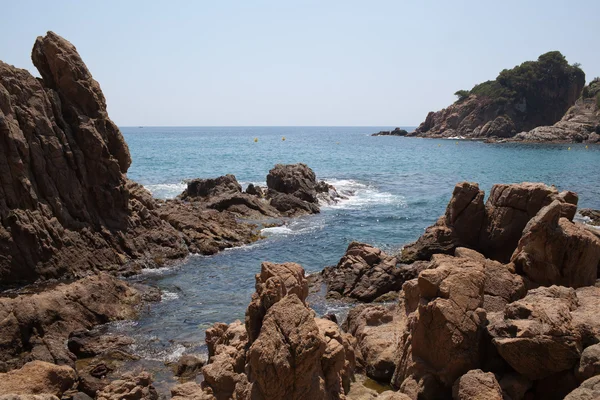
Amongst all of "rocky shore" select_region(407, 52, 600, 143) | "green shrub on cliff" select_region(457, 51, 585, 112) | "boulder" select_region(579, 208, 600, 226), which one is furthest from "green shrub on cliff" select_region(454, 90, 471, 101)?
"boulder" select_region(579, 208, 600, 226)

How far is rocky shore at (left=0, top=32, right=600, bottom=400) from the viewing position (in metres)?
11.4

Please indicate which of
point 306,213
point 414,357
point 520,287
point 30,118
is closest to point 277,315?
point 414,357

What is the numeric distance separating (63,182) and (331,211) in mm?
23207

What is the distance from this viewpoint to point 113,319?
20.7 metres

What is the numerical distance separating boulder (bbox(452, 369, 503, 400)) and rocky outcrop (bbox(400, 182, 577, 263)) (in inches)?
561

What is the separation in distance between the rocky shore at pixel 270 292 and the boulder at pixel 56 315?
6cm

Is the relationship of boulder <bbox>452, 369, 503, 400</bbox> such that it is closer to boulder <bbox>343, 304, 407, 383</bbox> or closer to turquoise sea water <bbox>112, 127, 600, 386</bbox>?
boulder <bbox>343, 304, 407, 383</bbox>

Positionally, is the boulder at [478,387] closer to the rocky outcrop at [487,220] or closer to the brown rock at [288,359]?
the brown rock at [288,359]

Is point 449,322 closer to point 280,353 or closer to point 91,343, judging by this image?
point 280,353

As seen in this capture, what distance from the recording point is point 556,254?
18.3 meters

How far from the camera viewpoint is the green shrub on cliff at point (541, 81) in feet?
451

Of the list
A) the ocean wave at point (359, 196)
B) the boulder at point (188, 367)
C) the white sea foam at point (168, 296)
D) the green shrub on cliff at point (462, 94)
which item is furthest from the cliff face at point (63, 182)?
the green shrub on cliff at point (462, 94)

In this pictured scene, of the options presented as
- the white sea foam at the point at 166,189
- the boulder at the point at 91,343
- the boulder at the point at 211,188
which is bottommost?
the boulder at the point at 91,343

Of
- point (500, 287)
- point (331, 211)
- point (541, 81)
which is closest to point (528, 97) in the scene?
point (541, 81)
